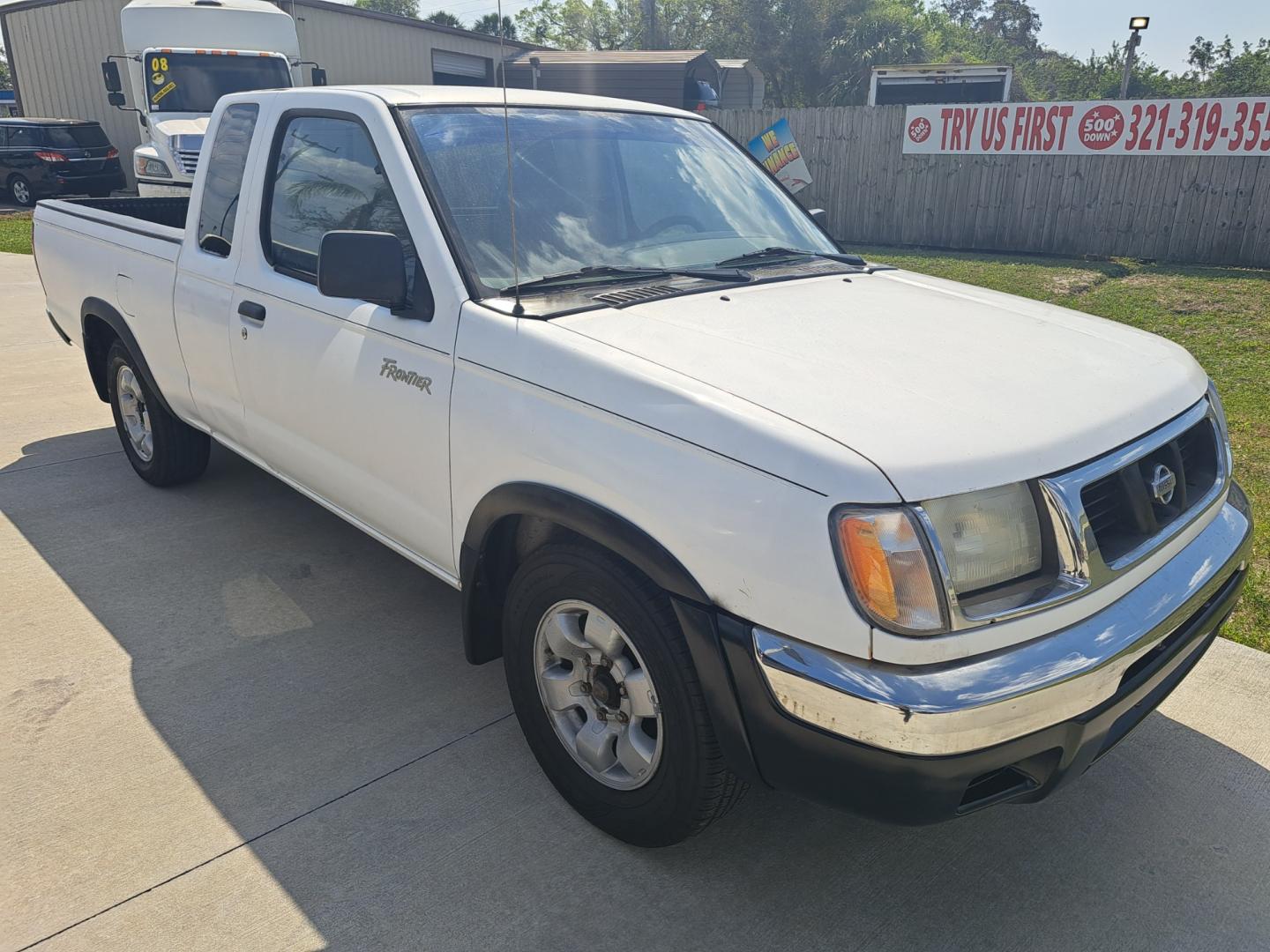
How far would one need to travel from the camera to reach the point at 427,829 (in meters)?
2.77

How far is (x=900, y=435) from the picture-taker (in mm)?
2080

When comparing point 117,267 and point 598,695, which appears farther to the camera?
point 117,267

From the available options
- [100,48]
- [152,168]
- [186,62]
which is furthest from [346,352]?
[100,48]

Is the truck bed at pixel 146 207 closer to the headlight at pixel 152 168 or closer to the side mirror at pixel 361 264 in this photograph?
the side mirror at pixel 361 264

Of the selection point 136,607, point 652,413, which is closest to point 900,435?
point 652,413

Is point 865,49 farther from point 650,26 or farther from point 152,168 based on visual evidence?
point 152,168

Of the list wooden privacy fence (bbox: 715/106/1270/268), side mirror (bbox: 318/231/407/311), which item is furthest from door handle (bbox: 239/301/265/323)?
wooden privacy fence (bbox: 715/106/1270/268)

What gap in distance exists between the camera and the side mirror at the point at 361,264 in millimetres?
2768

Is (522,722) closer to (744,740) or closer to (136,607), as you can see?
(744,740)

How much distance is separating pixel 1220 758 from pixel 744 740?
189cm

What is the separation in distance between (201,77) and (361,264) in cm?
1540

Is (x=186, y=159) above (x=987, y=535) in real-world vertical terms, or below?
below

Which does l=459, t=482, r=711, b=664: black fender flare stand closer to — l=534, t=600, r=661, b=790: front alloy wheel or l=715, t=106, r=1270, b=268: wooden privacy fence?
l=534, t=600, r=661, b=790: front alloy wheel

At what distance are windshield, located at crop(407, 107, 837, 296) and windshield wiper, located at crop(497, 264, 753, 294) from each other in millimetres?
29
